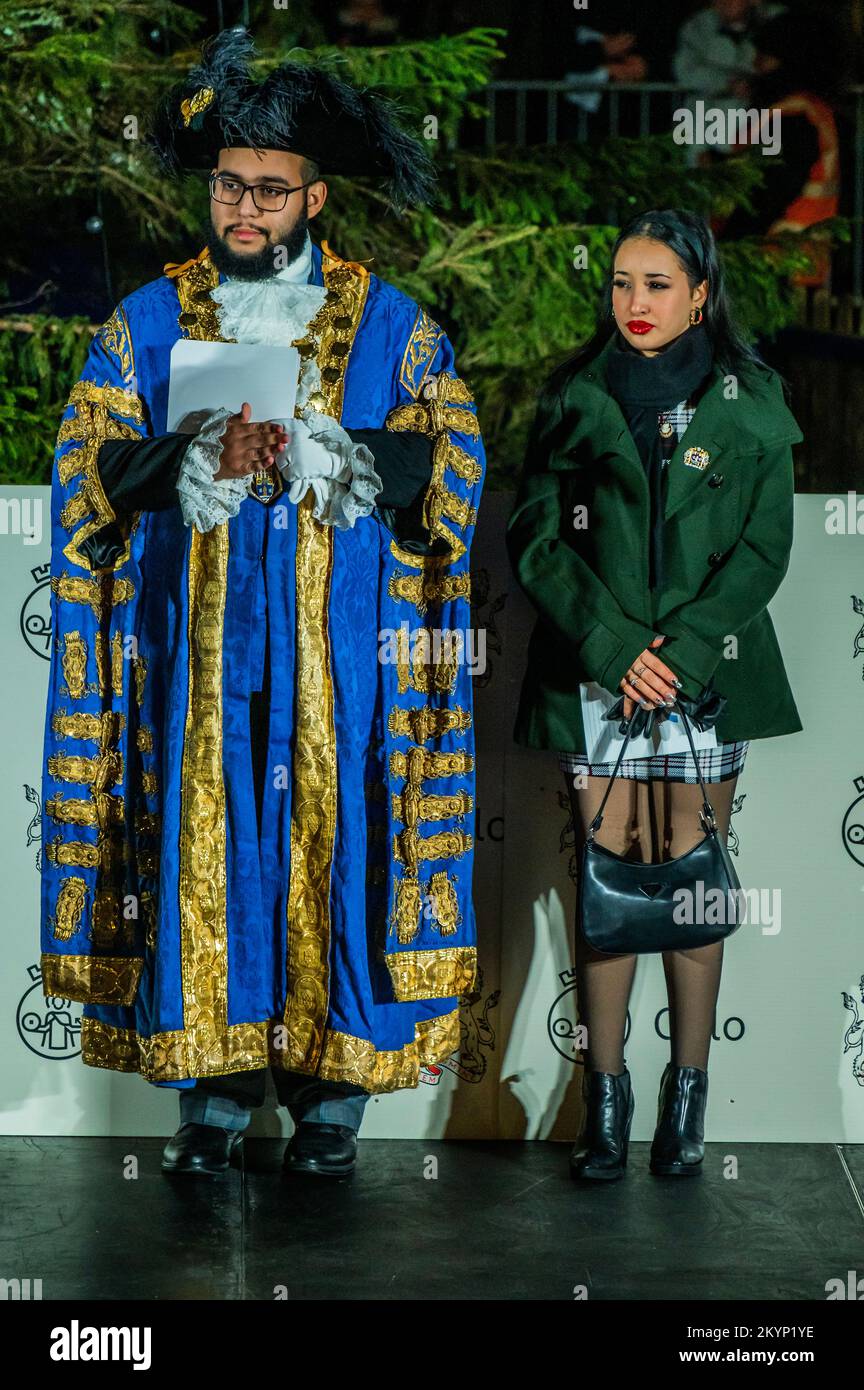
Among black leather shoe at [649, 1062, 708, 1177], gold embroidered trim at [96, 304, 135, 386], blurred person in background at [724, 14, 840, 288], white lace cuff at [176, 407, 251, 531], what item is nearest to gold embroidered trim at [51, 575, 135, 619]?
white lace cuff at [176, 407, 251, 531]

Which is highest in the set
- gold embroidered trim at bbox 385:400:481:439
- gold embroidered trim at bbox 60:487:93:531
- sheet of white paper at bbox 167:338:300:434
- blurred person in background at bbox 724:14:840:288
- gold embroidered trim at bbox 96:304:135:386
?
blurred person in background at bbox 724:14:840:288

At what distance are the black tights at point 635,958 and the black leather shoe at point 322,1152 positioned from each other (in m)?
0.47

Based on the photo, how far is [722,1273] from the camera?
330 cm

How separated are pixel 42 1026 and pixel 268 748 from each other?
0.84 m

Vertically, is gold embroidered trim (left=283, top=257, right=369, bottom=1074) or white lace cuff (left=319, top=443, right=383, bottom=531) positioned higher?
white lace cuff (left=319, top=443, right=383, bottom=531)

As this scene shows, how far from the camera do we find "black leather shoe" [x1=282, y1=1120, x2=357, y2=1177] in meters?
3.66

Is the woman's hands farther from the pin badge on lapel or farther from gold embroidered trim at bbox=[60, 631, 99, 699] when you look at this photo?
gold embroidered trim at bbox=[60, 631, 99, 699]

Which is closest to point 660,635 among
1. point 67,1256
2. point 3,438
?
point 67,1256

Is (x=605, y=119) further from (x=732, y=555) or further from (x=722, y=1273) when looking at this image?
(x=722, y=1273)

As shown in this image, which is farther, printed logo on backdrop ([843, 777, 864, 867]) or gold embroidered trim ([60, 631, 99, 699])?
printed logo on backdrop ([843, 777, 864, 867])

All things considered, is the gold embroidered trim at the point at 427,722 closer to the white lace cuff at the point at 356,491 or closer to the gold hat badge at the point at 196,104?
the white lace cuff at the point at 356,491

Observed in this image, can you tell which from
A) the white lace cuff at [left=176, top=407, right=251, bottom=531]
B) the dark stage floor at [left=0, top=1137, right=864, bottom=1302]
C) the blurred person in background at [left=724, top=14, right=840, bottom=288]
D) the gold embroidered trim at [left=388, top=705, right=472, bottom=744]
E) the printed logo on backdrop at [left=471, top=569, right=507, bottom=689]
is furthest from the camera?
the blurred person in background at [left=724, top=14, right=840, bottom=288]

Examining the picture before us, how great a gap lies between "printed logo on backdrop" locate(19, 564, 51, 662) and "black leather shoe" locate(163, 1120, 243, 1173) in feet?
3.15

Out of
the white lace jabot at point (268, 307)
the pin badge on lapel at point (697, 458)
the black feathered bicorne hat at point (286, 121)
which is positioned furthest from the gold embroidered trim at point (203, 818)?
the pin badge on lapel at point (697, 458)
